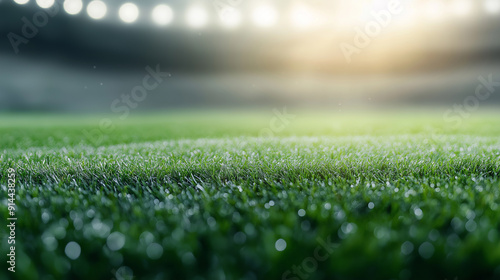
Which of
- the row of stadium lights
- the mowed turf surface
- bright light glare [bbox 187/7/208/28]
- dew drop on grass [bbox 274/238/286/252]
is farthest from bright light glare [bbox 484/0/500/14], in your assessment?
dew drop on grass [bbox 274/238/286/252]

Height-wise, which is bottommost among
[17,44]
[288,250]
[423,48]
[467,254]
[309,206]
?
[467,254]

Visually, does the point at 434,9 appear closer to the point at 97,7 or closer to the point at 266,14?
the point at 266,14

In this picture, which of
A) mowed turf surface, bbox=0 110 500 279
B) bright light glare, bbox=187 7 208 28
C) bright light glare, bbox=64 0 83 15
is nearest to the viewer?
mowed turf surface, bbox=0 110 500 279

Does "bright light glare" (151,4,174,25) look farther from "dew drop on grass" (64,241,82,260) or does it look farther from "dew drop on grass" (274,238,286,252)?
"dew drop on grass" (274,238,286,252)

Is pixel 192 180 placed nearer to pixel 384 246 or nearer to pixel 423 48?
pixel 384 246

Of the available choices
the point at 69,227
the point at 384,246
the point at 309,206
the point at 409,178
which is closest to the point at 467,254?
the point at 384,246

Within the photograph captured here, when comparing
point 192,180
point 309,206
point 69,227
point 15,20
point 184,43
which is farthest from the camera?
point 184,43

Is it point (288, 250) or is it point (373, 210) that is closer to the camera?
point (288, 250)
